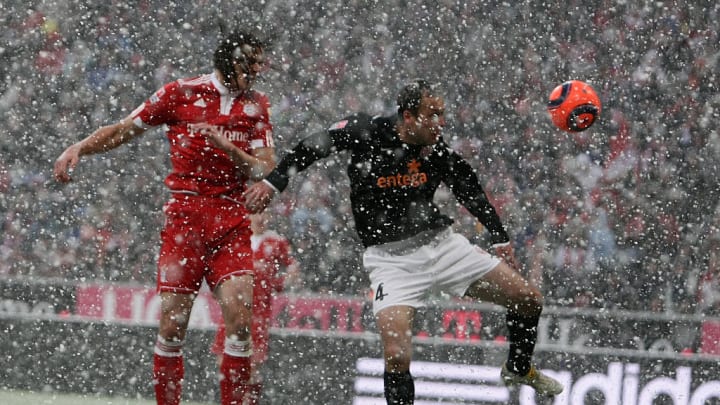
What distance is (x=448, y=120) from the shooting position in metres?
9.21

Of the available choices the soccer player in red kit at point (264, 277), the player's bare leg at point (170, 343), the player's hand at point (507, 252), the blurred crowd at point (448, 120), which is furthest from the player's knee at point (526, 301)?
the blurred crowd at point (448, 120)

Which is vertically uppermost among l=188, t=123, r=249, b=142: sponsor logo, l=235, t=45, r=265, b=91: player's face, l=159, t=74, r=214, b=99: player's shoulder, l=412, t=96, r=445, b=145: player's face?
l=235, t=45, r=265, b=91: player's face

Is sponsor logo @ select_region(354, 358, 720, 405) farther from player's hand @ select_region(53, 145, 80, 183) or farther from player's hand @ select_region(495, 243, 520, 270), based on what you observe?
player's hand @ select_region(53, 145, 80, 183)

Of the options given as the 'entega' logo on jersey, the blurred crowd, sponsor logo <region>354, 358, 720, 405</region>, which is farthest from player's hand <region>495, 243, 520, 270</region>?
the blurred crowd

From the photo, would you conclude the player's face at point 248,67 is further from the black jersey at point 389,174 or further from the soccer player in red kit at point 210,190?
the black jersey at point 389,174

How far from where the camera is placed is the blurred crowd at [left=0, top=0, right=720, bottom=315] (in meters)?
8.58

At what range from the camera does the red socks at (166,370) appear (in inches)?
190

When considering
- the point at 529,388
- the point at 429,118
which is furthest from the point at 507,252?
the point at 529,388

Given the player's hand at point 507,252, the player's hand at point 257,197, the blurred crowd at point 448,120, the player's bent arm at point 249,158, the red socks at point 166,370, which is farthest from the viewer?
the blurred crowd at point 448,120

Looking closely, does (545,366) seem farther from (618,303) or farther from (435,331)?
(618,303)

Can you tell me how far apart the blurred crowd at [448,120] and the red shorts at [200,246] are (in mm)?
3250

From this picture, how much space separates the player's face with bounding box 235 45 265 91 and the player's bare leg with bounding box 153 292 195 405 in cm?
95

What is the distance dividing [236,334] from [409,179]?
100 cm

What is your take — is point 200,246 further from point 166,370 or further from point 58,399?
point 58,399
